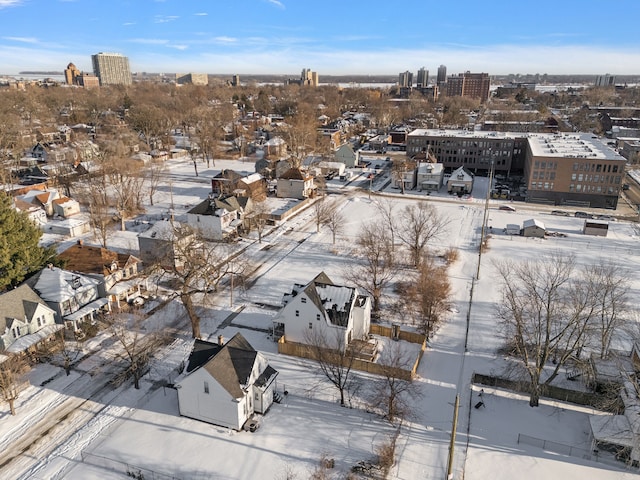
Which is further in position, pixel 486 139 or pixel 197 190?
pixel 486 139

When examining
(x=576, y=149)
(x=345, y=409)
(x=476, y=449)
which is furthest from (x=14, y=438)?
(x=576, y=149)

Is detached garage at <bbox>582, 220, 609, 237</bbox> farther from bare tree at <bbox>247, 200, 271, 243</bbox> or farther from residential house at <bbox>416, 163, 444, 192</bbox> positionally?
bare tree at <bbox>247, 200, 271, 243</bbox>

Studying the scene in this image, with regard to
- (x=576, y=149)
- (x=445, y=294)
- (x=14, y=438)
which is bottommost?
(x=14, y=438)

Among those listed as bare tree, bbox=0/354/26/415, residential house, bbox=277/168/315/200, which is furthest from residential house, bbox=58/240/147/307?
residential house, bbox=277/168/315/200

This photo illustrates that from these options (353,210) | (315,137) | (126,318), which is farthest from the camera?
(315,137)

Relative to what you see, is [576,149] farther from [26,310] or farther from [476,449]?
[26,310]

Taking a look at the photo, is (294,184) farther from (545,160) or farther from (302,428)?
(302,428)
